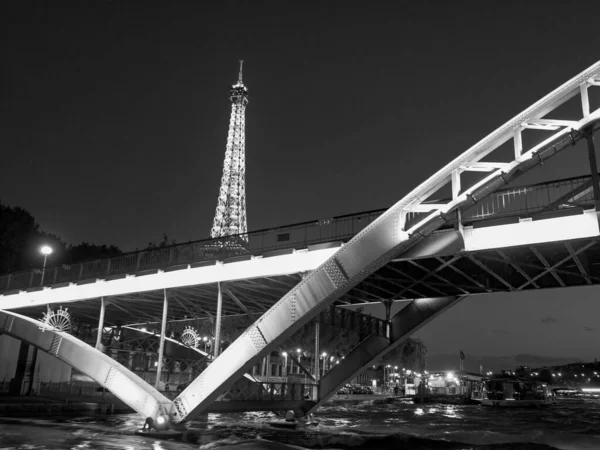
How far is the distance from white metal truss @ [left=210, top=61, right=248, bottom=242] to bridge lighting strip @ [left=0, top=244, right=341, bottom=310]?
9550 centimetres

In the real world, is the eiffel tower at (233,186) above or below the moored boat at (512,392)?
above

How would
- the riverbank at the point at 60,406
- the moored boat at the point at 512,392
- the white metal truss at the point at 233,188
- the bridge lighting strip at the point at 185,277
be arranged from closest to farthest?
1. the bridge lighting strip at the point at 185,277
2. the riverbank at the point at 60,406
3. the moored boat at the point at 512,392
4. the white metal truss at the point at 233,188

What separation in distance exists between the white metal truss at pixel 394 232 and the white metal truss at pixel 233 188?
10857 cm

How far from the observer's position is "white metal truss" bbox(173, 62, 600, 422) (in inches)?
656

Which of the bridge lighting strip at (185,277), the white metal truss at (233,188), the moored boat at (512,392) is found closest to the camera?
the bridge lighting strip at (185,277)

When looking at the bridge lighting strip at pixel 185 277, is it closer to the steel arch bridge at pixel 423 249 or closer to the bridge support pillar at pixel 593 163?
the steel arch bridge at pixel 423 249

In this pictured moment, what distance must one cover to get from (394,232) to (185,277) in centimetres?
1191

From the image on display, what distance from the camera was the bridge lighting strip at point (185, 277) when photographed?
75.3 feet

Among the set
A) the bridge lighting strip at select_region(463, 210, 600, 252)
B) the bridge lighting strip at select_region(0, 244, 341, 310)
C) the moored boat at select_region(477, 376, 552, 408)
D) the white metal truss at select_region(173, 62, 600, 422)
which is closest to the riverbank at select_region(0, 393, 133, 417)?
the bridge lighting strip at select_region(0, 244, 341, 310)

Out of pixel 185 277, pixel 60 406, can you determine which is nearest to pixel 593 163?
pixel 185 277

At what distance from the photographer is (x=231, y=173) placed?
133m

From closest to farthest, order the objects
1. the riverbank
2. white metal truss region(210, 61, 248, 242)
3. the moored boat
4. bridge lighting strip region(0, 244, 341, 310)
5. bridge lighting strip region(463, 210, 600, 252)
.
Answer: bridge lighting strip region(463, 210, 600, 252)
bridge lighting strip region(0, 244, 341, 310)
the riverbank
the moored boat
white metal truss region(210, 61, 248, 242)

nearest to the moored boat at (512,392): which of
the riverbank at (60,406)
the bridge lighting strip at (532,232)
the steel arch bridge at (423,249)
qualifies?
the riverbank at (60,406)

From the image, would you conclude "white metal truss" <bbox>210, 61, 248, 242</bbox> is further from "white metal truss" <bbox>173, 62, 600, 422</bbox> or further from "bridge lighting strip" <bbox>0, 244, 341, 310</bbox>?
"white metal truss" <bbox>173, 62, 600, 422</bbox>
